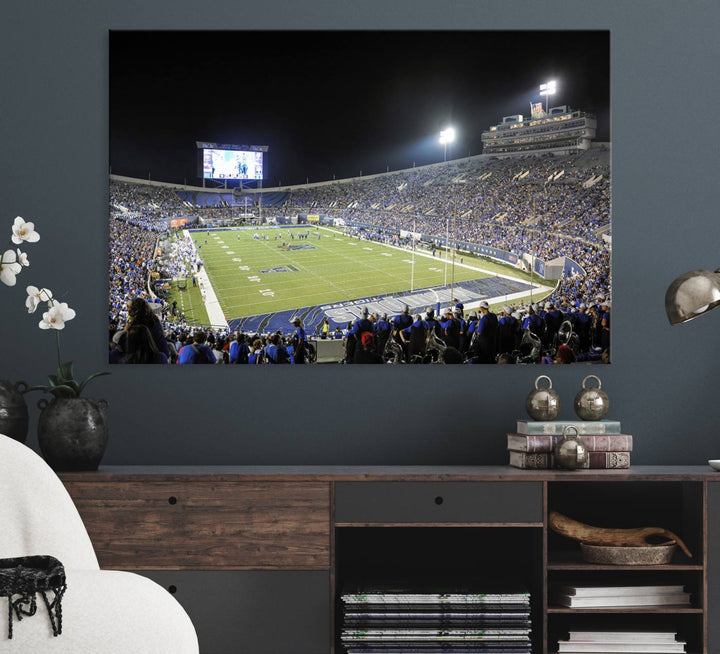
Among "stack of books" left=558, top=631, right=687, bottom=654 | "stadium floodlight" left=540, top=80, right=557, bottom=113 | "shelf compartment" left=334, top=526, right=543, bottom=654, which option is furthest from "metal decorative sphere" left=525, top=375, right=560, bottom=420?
"stadium floodlight" left=540, top=80, right=557, bottom=113

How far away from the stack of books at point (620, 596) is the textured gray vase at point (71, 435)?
1501 millimetres

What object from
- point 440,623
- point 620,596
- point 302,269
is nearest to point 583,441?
point 620,596

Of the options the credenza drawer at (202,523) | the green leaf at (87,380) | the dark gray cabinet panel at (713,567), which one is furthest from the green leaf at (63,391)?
the dark gray cabinet panel at (713,567)

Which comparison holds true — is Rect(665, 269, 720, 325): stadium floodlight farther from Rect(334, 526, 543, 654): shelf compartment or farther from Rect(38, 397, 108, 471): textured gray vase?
Rect(38, 397, 108, 471): textured gray vase

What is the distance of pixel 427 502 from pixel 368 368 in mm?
630

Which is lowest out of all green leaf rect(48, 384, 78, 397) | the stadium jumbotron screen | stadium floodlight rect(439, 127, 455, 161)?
green leaf rect(48, 384, 78, 397)

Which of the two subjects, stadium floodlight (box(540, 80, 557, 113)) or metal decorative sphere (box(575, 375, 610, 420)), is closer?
metal decorative sphere (box(575, 375, 610, 420))

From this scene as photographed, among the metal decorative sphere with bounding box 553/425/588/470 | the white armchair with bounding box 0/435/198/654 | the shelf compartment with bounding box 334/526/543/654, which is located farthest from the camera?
the shelf compartment with bounding box 334/526/543/654

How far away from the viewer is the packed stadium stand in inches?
117

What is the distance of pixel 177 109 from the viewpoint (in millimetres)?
A: 2967

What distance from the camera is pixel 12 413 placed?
2.58 metres

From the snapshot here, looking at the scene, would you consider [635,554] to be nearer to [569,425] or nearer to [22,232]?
[569,425]

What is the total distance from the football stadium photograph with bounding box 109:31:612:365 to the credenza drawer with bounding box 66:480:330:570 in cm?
59

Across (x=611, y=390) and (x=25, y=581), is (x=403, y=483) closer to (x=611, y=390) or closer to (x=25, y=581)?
(x=611, y=390)
